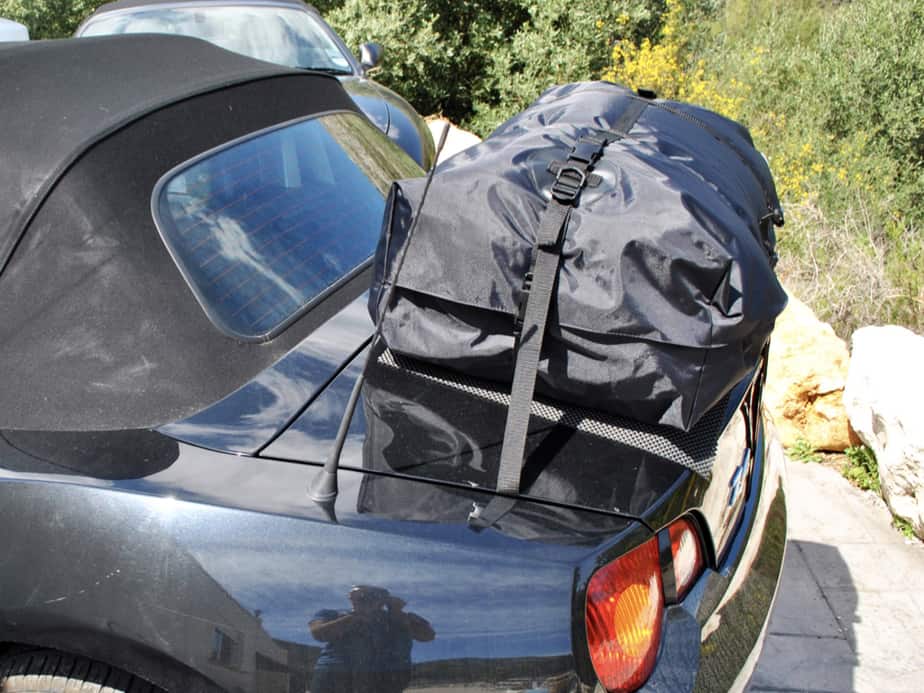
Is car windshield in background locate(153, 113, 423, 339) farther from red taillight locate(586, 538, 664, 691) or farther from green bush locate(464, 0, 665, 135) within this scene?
green bush locate(464, 0, 665, 135)

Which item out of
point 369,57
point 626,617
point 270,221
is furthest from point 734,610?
point 369,57

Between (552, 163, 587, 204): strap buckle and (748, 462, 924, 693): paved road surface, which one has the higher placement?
(552, 163, 587, 204): strap buckle

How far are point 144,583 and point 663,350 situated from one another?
0.95 metres

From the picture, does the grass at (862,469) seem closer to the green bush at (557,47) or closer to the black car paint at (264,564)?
the black car paint at (264,564)

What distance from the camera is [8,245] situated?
1810 mm

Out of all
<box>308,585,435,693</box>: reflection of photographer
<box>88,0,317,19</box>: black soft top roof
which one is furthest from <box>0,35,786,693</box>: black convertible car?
<box>88,0,317,19</box>: black soft top roof

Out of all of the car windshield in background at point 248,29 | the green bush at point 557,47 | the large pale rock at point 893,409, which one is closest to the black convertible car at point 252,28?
the car windshield in background at point 248,29

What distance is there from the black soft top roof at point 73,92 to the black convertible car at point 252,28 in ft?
10.3

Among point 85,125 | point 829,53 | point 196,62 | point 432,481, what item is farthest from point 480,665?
point 829,53

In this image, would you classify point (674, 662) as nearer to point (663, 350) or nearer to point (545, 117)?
point (663, 350)

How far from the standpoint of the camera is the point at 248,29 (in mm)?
5762

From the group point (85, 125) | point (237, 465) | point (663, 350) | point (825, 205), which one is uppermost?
point (85, 125)

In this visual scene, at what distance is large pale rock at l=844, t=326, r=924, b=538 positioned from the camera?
3.23m

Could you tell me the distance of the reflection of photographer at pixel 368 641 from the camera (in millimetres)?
1429
